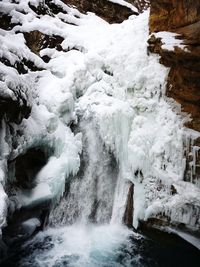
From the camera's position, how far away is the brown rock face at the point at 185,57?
19.4ft

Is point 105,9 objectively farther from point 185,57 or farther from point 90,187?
point 90,187

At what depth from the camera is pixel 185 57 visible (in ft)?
19.5

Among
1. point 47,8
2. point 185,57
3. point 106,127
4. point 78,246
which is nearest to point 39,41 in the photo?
point 47,8

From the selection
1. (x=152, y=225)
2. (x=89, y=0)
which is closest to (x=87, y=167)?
(x=152, y=225)

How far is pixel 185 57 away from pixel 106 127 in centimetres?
221

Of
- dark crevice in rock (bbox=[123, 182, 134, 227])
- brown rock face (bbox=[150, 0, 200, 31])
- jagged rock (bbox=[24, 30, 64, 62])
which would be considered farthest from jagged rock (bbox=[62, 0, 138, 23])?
dark crevice in rock (bbox=[123, 182, 134, 227])

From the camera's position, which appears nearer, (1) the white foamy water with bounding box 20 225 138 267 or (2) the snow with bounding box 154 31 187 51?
(1) the white foamy water with bounding box 20 225 138 267

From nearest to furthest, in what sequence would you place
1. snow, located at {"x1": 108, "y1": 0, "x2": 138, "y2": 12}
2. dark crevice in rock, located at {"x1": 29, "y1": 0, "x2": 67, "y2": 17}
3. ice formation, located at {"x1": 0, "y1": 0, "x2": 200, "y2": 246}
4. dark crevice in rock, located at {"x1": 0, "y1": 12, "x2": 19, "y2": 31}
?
1. ice formation, located at {"x1": 0, "y1": 0, "x2": 200, "y2": 246}
2. dark crevice in rock, located at {"x1": 0, "y1": 12, "x2": 19, "y2": 31}
3. dark crevice in rock, located at {"x1": 29, "y1": 0, "x2": 67, "y2": 17}
4. snow, located at {"x1": 108, "y1": 0, "x2": 138, "y2": 12}

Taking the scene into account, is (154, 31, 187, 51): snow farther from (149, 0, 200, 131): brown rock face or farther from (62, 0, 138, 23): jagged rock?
(62, 0, 138, 23): jagged rock

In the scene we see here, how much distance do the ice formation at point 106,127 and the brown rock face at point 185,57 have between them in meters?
0.24

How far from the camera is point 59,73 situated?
6957mm

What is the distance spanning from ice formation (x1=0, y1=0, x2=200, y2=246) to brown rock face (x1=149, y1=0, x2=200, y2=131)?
0.24m

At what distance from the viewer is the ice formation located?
555 centimetres

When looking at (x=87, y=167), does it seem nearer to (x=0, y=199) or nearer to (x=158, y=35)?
(x=0, y=199)
